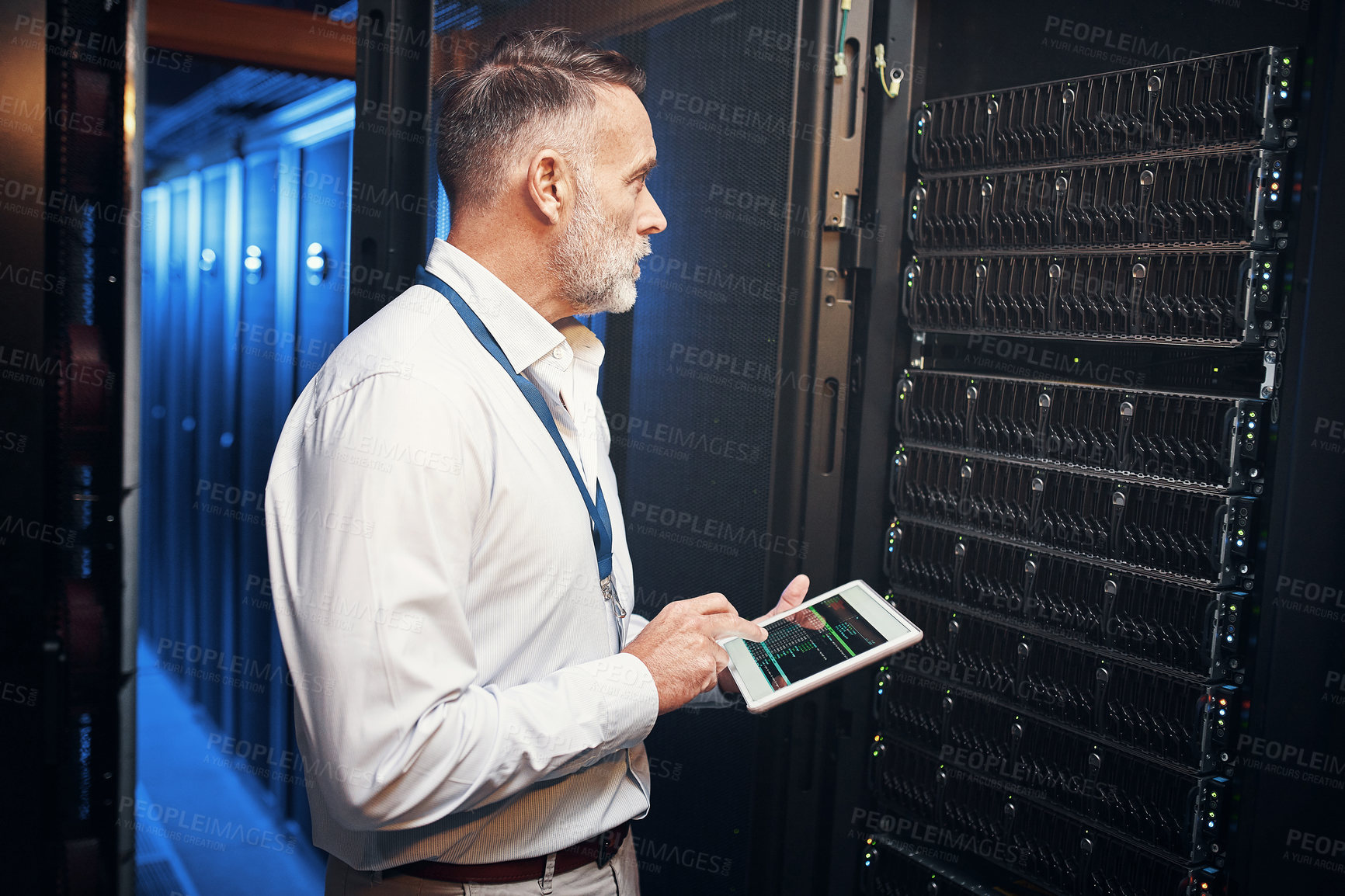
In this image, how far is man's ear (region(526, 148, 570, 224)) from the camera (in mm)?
1339

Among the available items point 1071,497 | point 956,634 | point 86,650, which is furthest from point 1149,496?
point 86,650

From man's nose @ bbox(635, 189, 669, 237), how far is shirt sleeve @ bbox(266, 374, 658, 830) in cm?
44

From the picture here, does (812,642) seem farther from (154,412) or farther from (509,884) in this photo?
(154,412)

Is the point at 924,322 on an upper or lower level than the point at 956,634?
upper

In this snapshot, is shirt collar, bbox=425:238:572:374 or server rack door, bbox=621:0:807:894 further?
server rack door, bbox=621:0:807:894

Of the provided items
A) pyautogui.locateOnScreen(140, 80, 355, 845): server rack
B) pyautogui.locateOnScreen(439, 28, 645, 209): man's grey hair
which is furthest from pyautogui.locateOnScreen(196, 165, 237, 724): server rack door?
pyautogui.locateOnScreen(439, 28, 645, 209): man's grey hair

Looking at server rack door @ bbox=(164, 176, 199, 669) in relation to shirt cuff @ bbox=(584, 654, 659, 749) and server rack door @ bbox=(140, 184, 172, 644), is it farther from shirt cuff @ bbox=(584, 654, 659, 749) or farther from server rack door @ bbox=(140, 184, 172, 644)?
shirt cuff @ bbox=(584, 654, 659, 749)

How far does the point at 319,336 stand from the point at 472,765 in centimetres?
232

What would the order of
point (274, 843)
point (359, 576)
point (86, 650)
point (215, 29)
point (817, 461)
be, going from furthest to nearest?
point (274, 843) < point (215, 29) < point (86, 650) < point (817, 461) < point (359, 576)

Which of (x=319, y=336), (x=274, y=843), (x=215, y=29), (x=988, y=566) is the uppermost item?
(x=215, y=29)

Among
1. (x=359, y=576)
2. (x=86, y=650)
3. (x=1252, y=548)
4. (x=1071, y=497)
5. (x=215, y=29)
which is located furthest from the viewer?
(x=215, y=29)

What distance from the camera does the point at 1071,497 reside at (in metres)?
1.68

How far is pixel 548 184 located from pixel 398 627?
651 mm

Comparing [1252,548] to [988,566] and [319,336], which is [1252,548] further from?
→ [319,336]
